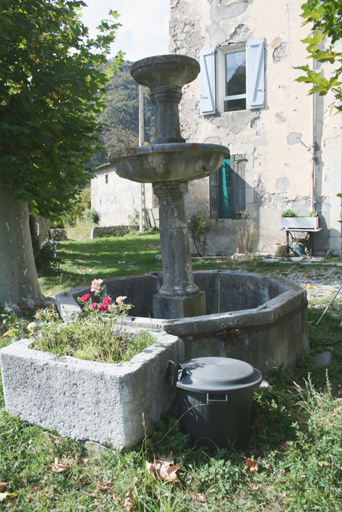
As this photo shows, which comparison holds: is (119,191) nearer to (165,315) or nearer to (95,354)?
(165,315)

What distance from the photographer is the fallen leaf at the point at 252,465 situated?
8.26 feet

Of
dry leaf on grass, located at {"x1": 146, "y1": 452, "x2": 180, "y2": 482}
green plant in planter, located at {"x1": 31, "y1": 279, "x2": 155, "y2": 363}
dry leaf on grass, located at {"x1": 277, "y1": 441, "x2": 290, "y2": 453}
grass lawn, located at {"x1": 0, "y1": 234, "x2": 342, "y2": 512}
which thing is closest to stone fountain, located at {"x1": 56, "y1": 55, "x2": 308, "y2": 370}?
green plant in planter, located at {"x1": 31, "y1": 279, "x2": 155, "y2": 363}

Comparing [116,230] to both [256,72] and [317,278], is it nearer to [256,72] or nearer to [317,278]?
[256,72]

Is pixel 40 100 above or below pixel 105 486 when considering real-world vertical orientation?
above

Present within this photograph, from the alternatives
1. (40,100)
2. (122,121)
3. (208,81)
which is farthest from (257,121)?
(122,121)

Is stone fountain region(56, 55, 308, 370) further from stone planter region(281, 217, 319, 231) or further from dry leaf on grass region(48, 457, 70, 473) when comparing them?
stone planter region(281, 217, 319, 231)

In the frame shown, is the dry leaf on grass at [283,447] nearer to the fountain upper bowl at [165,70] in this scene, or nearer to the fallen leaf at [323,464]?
the fallen leaf at [323,464]

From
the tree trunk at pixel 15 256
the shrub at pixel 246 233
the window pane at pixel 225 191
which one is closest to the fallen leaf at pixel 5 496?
the tree trunk at pixel 15 256

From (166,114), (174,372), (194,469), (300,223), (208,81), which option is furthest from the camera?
(208,81)

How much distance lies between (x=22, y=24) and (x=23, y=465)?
192 inches

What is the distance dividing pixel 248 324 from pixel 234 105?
28.2ft

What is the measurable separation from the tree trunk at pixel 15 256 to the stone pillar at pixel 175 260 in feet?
8.20

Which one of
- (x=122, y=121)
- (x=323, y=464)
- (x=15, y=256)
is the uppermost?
(x=122, y=121)

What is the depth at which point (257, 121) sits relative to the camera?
10266 mm
